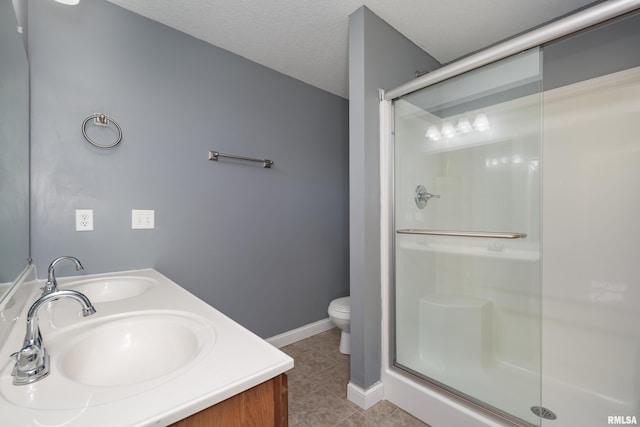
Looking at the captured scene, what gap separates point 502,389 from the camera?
1465 mm

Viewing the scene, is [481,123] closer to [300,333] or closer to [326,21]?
[326,21]

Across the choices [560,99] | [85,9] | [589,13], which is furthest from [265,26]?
[560,99]

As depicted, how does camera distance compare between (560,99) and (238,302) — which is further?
(238,302)

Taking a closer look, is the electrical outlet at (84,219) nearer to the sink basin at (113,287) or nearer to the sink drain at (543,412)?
the sink basin at (113,287)

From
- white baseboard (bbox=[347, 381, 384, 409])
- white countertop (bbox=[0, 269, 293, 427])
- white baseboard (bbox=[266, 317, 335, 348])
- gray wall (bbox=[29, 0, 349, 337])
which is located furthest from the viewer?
white baseboard (bbox=[266, 317, 335, 348])

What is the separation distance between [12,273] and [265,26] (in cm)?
180

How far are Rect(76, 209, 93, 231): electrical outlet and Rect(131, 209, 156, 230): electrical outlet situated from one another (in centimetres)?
19

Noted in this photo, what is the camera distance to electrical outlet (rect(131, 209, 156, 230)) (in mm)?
1651

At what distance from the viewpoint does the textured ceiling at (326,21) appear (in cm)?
161

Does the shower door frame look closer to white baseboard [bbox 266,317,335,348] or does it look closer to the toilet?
the toilet

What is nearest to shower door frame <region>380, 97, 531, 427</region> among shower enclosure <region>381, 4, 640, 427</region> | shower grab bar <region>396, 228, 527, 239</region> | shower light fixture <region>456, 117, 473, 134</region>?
shower enclosure <region>381, 4, 640, 427</region>

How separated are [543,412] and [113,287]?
229cm

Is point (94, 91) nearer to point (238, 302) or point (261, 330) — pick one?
point (238, 302)

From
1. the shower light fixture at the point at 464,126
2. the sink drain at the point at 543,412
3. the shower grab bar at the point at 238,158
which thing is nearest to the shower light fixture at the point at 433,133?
the shower light fixture at the point at 464,126
